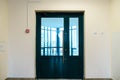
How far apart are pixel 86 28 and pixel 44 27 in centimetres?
150

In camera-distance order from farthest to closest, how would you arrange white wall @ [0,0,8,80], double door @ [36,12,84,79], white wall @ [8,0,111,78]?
1. double door @ [36,12,84,79]
2. white wall @ [8,0,111,78]
3. white wall @ [0,0,8,80]

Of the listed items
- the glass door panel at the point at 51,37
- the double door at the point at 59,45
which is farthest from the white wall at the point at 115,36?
the glass door panel at the point at 51,37

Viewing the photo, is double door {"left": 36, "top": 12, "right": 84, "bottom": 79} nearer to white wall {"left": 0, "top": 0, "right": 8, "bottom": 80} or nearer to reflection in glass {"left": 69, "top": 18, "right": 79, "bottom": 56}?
reflection in glass {"left": 69, "top": 18, "right": 79, "bottom": 56}

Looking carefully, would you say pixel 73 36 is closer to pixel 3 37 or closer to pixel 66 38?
pixel 66 38

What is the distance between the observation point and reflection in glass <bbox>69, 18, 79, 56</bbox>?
6.61 meters

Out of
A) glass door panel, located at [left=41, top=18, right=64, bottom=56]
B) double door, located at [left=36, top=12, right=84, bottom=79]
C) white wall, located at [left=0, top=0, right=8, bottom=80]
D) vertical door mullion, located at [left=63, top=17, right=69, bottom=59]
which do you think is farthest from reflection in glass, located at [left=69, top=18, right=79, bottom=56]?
white wall, located at [left=0, top=0, right=8, bottom=80]

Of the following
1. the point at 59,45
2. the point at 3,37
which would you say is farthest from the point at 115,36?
the point at 3,37

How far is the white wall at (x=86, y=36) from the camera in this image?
632cm

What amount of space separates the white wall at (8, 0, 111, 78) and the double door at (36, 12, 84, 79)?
30cm

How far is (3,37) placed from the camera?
6.06 meters

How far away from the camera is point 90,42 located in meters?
6.34

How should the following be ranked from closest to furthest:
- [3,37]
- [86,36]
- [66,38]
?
[3,37], [86,36], [66,38]

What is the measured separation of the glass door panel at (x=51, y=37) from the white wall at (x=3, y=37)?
128cm

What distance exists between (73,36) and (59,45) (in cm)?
60
